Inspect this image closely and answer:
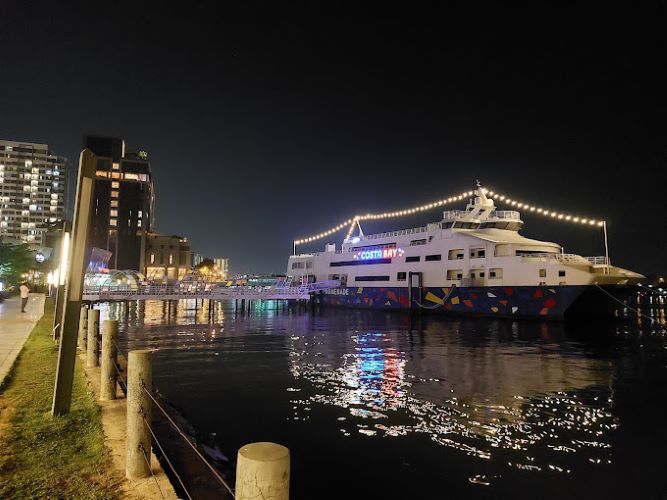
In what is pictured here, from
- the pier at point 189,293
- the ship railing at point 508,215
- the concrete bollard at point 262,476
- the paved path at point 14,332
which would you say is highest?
the ship railing at point 508,215

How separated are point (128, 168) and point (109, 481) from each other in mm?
115041

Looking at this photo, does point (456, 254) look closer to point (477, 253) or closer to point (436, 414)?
point (477, 253)

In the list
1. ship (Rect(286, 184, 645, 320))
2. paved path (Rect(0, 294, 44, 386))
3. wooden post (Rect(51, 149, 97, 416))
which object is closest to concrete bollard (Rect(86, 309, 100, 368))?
paved path (Rect(0, 294, 44, 386))

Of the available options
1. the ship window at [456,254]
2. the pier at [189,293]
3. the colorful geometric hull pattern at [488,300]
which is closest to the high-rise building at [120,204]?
the pier at [189,293]

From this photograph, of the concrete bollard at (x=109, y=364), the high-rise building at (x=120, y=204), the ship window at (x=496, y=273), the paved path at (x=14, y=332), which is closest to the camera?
the concrete bollard at (x=109, y=364)

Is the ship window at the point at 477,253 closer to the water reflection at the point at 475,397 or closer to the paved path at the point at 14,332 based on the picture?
the water reflection at the point at 475,397

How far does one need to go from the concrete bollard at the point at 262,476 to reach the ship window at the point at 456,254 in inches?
1505

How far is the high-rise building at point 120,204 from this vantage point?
10044 cm

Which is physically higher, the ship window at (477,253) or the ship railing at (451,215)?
the ship railing at (451,215)

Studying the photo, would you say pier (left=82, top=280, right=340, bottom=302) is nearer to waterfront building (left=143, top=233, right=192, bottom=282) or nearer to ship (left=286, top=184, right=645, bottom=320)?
ship (left=286, top=184, right=645, bottom=320)

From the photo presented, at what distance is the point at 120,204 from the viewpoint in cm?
10231

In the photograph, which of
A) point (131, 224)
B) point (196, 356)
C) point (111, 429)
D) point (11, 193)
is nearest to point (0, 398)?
point (111, 429)

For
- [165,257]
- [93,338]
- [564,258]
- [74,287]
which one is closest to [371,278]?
[564,258]

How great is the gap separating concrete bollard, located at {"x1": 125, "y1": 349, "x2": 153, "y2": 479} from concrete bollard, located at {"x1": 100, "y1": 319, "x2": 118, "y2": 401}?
300cm
